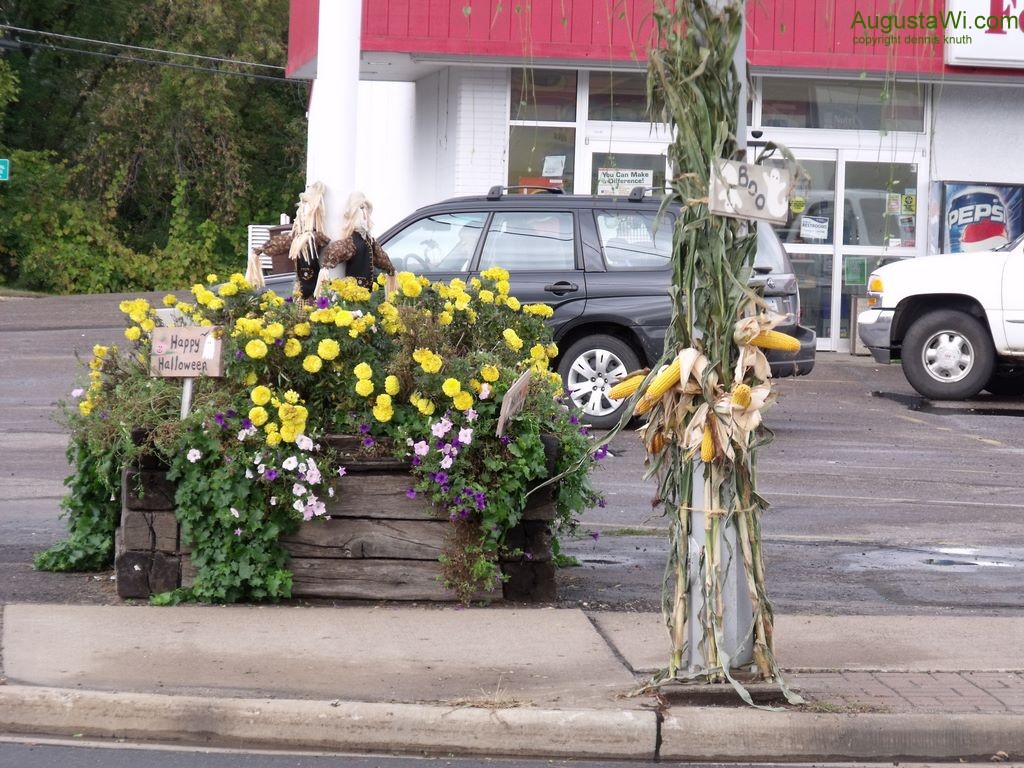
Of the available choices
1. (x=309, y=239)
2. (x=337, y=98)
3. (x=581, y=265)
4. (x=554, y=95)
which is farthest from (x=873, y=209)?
(x=309, y=239)

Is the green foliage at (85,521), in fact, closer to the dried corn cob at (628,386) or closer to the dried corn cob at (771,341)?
the dried corn cob at (628,386)

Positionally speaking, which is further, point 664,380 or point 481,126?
point 481,126

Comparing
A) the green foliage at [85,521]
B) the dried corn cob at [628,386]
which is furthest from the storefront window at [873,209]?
the dried corn cob at [628,386]

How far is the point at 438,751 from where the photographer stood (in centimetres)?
480

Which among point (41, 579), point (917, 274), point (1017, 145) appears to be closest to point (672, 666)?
point (41, 579)

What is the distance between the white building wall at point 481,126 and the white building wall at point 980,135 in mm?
5685

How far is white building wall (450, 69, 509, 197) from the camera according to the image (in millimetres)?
18641

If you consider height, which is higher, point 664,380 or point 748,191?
point 748,191

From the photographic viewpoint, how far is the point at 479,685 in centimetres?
522

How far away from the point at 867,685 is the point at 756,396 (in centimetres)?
129

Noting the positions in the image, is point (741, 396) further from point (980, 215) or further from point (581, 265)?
point (980, 215)

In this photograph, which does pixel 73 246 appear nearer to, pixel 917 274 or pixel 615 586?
pixel 917 274

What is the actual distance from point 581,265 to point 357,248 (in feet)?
15.8

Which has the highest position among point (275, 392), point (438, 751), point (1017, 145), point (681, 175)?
point (1017, 145)
